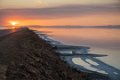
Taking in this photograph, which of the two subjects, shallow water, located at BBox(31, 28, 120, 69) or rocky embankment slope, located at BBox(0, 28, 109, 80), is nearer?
rocky embankment slope, located at BBox(0, 28, 109, 80)

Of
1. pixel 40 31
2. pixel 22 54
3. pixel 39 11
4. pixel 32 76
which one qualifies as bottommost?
pixel 32 76

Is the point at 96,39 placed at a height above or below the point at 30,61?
above

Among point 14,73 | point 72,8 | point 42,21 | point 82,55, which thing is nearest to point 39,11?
point 42,21

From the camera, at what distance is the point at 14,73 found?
198cm

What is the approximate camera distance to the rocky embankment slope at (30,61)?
6.70 ft

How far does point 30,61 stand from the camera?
7.22 feet

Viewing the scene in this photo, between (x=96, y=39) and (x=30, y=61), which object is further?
(x=96, y=39)

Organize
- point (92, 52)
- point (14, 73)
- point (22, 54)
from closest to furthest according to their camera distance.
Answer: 1. point (14, 73)
2. point (22, 54)
3. point (92, 52)

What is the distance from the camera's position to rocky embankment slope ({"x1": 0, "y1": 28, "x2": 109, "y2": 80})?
204 cm

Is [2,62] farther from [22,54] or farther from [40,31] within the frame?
[40,31]

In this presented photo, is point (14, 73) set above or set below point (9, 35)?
below

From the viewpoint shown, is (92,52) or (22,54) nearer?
(22,54)

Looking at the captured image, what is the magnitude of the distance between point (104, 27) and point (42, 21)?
1.66 feet

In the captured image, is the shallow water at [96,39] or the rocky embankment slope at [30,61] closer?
the rocky embankment slope at [30,61]
